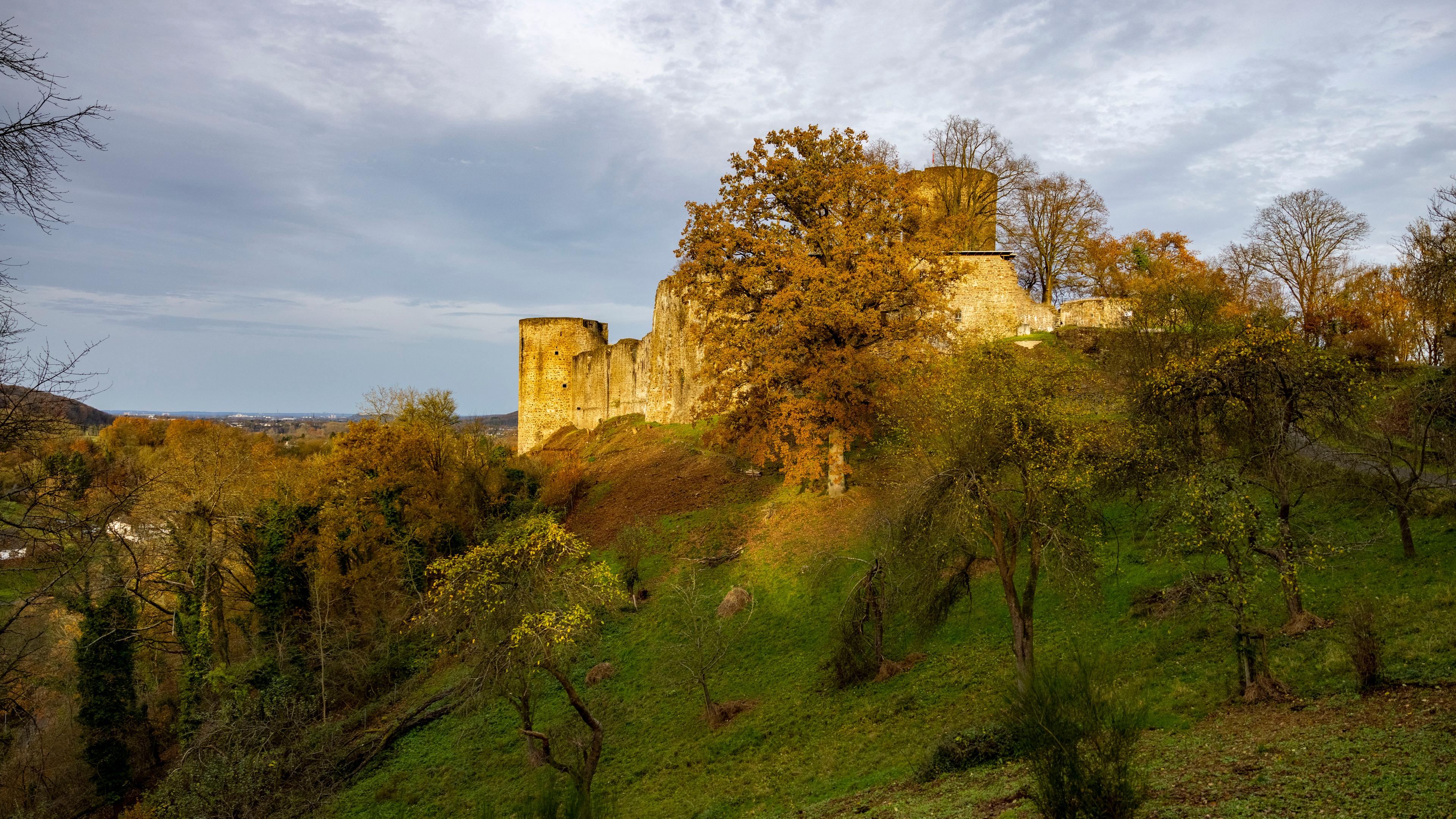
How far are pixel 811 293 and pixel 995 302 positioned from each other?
13.1 m

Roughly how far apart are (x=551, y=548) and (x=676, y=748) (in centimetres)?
388

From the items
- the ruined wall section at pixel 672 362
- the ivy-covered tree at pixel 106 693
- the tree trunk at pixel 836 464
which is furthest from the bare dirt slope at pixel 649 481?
the ivy-covered tree at pixel 106 693

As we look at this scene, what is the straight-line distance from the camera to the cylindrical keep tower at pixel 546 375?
1625 inches

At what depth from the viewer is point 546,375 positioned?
136 feet

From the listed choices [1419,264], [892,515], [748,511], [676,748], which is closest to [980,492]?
[892,515]

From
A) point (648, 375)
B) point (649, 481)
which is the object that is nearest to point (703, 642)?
point (649, 481)

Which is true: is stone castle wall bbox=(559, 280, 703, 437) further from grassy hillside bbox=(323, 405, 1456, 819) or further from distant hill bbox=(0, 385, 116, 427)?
distant hill bbox=(0, 385, 116, 427)

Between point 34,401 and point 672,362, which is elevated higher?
point 672,362

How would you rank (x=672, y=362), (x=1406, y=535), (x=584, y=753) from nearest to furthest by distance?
(x=1406, y=535) < (x=584, y=753) < (x=672, y=362)

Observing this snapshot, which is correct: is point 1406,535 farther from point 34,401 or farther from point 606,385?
point 606,385

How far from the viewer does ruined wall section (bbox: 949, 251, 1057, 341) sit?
91.9ft

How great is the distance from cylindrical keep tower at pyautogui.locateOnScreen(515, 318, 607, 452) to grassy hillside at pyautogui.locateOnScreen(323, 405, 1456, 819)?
22.2 metres

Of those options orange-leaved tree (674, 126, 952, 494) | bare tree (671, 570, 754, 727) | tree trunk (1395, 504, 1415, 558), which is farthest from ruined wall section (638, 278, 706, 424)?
tree trunk (1395, 504, 1415, 558)

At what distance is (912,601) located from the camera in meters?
12.1
